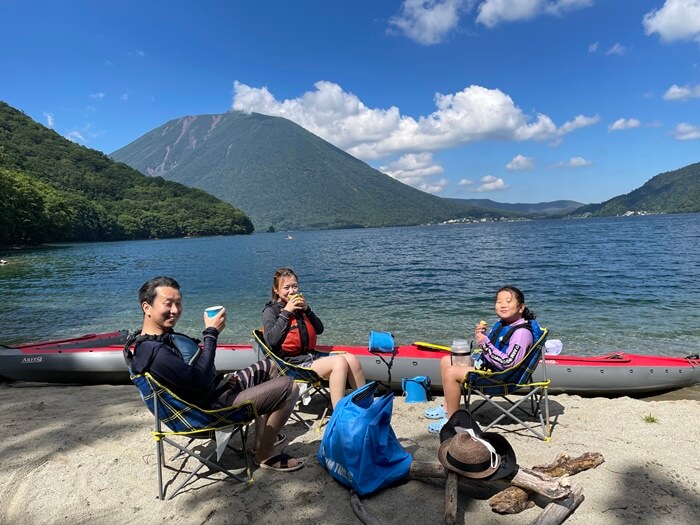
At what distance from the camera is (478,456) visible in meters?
2.94

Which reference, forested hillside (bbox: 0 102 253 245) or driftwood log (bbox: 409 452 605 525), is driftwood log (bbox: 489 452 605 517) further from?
forested hillside (bbox: 0 102 253 245)

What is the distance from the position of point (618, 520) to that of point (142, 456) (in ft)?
12.3

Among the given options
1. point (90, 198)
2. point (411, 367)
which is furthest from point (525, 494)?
point (90, 198)

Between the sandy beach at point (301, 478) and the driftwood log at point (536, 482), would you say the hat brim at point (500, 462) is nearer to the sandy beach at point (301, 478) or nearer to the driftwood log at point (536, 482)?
the driftwood log at point (536, 482)

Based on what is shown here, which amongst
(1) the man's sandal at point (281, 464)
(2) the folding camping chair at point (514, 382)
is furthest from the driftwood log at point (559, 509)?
(1) the man's sandal at point (281, 464)

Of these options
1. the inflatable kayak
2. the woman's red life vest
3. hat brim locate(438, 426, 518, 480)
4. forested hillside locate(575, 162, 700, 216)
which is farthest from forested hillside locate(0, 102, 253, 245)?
forested hillside locate(575, 162, 700, 216)

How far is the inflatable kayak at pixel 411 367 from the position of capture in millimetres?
5754

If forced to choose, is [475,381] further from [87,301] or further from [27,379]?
[87,301]

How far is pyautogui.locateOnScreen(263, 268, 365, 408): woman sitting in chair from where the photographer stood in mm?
4426

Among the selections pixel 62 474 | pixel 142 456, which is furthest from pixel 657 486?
pixel 62 474

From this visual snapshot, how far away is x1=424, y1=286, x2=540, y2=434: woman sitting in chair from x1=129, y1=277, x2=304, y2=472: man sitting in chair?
5.23 feet

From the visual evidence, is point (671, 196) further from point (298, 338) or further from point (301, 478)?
point (301, 478)

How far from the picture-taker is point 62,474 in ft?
11.8

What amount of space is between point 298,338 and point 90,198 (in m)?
120
